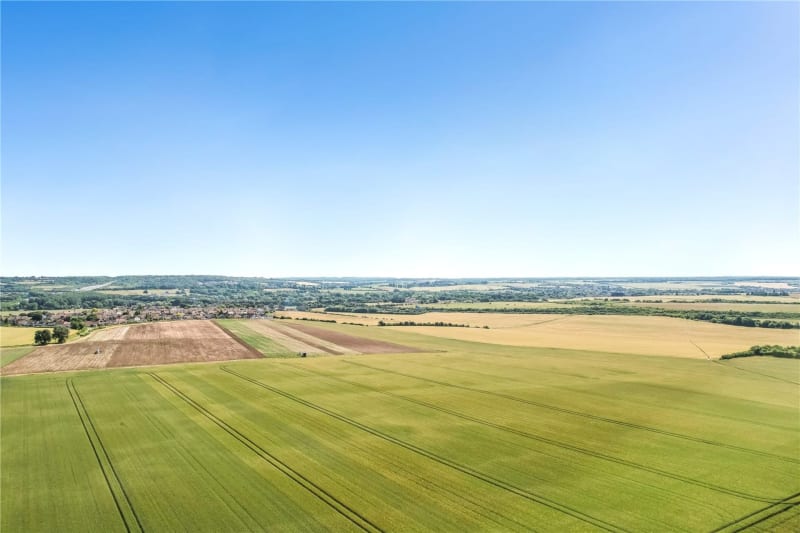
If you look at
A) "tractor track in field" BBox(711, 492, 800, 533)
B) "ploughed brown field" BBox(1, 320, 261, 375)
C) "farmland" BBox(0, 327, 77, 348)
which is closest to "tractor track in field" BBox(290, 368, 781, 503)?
"tractor track in field" BBox(711, 492, 800, 533)

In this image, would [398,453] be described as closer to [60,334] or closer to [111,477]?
[111,477]

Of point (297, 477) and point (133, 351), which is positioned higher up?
point (297, 477)

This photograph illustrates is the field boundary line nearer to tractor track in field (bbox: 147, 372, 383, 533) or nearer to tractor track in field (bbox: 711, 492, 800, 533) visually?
tractor track in field (bbox: 711, 492, 800, 533)

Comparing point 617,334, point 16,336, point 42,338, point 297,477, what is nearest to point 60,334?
point 42,338

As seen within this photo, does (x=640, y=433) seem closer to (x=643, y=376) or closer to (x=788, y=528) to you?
(x=788, y=528)

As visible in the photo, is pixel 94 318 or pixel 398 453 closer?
pixel 398 453
